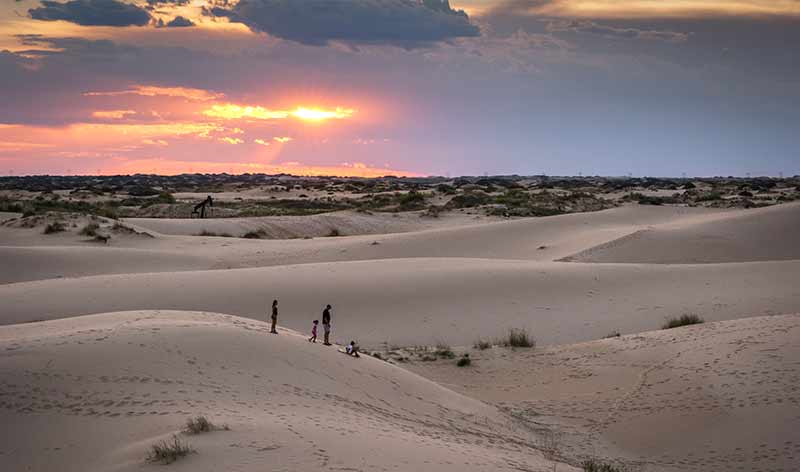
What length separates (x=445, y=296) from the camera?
66.4ft

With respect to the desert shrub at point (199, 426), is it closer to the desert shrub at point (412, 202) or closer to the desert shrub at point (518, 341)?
the desert shrub at point (518, 341)

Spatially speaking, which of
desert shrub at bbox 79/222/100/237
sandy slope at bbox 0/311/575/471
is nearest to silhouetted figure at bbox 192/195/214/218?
desert shrub at bbox 79/222/100/237

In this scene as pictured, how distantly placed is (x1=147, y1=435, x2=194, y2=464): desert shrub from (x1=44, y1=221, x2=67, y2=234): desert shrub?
92.6ft

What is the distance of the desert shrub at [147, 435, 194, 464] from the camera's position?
252 inches

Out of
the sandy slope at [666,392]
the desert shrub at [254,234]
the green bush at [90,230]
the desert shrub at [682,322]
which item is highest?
the green bush at [90,230]

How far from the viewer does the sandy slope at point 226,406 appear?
22.7 feet

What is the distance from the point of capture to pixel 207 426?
7121 millimetres

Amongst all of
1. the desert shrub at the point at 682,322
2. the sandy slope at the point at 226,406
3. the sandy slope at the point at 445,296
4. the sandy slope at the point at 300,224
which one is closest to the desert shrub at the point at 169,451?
the sandy slope at the point at 226,406

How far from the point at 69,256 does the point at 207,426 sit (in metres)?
20.7

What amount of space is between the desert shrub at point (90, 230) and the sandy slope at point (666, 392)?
2222cm

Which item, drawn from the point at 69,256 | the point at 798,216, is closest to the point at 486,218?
the point at 798,216

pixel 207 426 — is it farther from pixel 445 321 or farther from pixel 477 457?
pixel 445 321

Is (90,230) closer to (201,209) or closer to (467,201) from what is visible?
(201,209)

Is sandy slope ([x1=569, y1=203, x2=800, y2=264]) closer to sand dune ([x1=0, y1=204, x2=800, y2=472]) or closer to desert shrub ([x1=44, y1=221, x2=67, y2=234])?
sand dune ([x1=0, y1=204, x2=800, y2=472])
